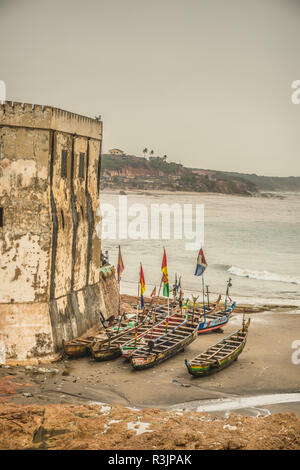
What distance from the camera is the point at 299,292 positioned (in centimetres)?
4369

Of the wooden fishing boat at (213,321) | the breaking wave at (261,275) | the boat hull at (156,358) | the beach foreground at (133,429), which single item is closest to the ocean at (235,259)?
the breaking wave at (261,275)

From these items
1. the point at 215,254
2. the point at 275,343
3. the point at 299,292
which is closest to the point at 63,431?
the point at 275,343

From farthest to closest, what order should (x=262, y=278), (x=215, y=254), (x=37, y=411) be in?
(x=215, y=254) < (x=262, y=278) < (x=37, y=411)

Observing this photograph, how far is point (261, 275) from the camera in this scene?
5181 cm

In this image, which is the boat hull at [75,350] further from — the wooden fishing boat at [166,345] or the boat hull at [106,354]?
the wooden fishing boat at [166,345]

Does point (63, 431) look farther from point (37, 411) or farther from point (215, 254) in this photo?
point (215, 254)

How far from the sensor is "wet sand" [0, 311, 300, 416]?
17.3 metres

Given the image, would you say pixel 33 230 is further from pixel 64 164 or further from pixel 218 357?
pixel 218 357

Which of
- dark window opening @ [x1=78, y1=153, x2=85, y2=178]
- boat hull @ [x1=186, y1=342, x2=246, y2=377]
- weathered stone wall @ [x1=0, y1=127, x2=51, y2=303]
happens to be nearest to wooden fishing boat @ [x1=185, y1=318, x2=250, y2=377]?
boat hull @ [x1=186, y1=342, x2=246, y2=377]

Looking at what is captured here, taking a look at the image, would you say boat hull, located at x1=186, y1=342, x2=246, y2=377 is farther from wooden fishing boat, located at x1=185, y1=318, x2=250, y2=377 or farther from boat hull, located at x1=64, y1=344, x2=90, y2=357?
boat hull, located at x1=64, y1=344, x2=90, y2=357

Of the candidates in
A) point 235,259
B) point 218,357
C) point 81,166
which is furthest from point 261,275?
point 218,357

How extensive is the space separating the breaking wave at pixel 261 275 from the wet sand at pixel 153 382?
27.0 metres

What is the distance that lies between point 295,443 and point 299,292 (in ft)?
100

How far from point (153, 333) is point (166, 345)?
3.76 feet
